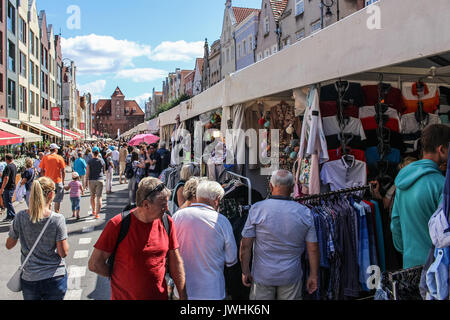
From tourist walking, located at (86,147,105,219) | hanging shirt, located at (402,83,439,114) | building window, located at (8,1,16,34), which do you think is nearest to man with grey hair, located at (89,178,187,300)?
hanging shirt, located at (402,83,439,114)

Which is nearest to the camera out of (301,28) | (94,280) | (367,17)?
(367,17)

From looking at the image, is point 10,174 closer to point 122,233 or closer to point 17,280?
point 17,280

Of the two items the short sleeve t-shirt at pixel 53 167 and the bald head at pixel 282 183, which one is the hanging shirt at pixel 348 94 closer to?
the bald head at pixel 282 183

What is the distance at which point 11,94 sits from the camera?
91.4 ft

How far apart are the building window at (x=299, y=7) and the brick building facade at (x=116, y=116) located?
4480 inches

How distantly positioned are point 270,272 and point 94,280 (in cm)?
343

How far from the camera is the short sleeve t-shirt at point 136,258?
285 cm

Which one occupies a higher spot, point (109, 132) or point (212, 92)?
point (109, 132)

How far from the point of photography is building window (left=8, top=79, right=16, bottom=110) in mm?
27531

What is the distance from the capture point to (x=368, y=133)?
4.38m

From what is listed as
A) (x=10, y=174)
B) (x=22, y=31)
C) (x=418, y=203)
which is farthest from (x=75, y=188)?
(x=22, y=31)

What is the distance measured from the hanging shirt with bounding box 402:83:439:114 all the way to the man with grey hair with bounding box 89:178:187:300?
3.20 meters
